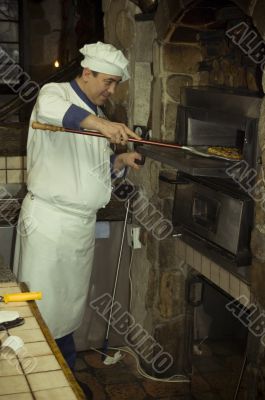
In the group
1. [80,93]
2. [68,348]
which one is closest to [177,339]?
[68,348]

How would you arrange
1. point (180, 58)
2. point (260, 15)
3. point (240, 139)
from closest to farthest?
1. point (260, 15)
2. point (240, 139)
3. point (180, 58)

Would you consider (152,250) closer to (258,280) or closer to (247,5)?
(258,280)

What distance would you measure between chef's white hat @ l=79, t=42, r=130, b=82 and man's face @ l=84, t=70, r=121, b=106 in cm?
3

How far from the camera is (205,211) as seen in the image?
9.18 ft

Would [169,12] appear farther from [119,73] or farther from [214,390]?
[214,390]

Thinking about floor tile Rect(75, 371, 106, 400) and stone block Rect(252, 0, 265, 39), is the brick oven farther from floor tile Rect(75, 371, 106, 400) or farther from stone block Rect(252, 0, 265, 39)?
floor tile Rect(75, 371, 106, 400)

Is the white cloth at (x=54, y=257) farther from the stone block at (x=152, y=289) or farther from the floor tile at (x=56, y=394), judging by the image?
the floor tile at (x=56, y=394)

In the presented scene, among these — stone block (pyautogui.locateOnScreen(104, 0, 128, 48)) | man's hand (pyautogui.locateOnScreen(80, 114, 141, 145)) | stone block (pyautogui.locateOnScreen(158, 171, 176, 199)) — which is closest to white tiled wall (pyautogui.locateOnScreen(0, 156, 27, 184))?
stone block (pyautogui.locateOnScreen(104, 0, 128, 48))

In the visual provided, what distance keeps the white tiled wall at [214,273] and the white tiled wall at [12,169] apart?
138 centimetres

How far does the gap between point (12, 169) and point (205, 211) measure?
1663mm

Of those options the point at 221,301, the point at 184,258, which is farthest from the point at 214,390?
the point at 184,258

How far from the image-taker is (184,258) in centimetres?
313

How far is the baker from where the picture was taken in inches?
108

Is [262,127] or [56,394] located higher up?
[262,127]
